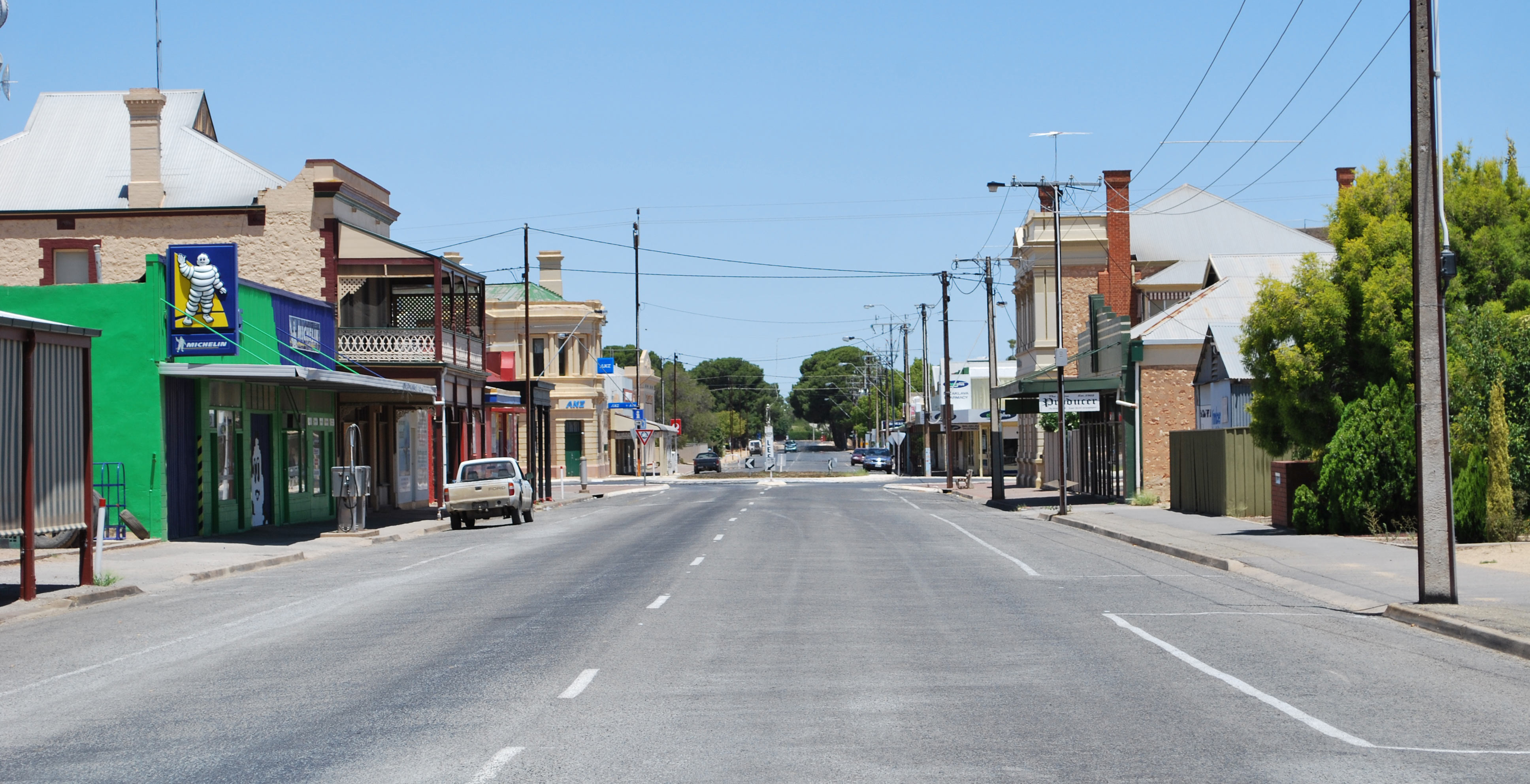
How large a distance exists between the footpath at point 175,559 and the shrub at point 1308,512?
17667mm

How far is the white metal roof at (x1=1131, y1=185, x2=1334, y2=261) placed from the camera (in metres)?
63.0

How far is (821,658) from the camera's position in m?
11.5

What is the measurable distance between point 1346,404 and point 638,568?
42.8 ft

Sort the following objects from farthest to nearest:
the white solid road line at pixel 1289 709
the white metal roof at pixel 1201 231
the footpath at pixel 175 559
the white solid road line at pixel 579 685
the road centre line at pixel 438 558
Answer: the white metal roof at pixel 1201 231
the road centre line at pixel 438 558
the footpath at pixel 175 559
the white solid road line at pixel 579 685
the white solid road line at pixel 1289 709

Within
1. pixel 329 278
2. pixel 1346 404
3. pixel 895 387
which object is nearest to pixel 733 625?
pixel 1346 404

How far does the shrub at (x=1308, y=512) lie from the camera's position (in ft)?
83.8

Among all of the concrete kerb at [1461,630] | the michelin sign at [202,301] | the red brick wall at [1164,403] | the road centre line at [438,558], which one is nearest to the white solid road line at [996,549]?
the concrete kerb at [1461,630]

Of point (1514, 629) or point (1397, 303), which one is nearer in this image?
point (1514, 629)

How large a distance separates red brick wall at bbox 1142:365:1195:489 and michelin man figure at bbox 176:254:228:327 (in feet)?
87.8

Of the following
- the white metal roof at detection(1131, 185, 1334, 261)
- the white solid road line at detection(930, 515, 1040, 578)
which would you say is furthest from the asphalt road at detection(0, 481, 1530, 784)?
the white metal roof at detection(1131, 185, 1334, 261)

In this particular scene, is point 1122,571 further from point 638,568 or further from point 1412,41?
point 1412,41

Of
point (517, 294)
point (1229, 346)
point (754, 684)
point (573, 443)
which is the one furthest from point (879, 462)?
point (754, 684)

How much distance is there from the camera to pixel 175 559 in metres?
23.7

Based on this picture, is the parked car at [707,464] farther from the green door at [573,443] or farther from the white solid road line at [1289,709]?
the white solid road line at [1289,709]
